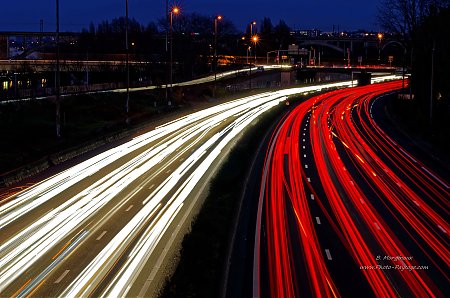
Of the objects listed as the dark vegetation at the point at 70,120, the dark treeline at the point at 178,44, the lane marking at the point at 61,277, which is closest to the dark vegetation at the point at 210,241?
the lane marking at the point at 61,277

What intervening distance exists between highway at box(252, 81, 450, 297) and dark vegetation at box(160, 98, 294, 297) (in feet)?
3.72

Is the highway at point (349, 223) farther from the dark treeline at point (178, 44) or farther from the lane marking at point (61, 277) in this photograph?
the dark treeline at point (178, 44)

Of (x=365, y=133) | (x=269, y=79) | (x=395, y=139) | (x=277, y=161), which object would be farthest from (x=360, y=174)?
(x=269, y=79)

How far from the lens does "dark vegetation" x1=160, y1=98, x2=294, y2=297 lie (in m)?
15.5

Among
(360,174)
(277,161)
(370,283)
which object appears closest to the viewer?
(370,283)

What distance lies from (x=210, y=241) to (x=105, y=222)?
19.3 ft

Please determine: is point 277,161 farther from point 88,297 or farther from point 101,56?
point 101,56

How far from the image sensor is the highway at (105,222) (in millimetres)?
17219

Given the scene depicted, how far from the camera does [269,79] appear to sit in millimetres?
112625

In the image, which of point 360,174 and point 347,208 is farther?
point 360,174

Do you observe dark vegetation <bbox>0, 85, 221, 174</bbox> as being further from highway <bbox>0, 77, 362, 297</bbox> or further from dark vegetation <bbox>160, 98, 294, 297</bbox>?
dark vegetation <bbox>160, 98, 294, 297</bbox>

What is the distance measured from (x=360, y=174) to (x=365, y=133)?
19660mm

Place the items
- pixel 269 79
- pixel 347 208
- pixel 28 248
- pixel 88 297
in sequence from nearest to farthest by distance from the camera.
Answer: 1. pixel 88 297
2. pixel 28 248
3. pixel 347 208
4. pixel 269 79

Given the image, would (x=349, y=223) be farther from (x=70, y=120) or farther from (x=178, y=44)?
(x=178, y=44)
